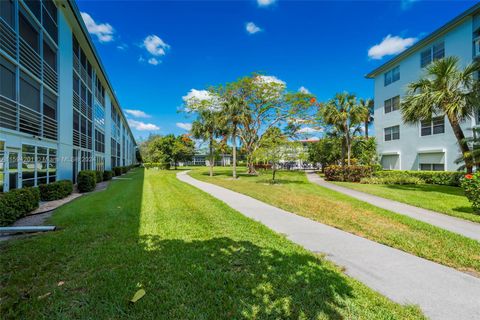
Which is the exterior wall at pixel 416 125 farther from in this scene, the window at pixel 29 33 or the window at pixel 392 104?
the window at pixel 29 33

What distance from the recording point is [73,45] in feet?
42.7

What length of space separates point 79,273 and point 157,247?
126cm

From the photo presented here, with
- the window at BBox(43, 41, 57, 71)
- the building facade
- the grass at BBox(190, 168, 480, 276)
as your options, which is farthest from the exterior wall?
the window at BBox(43, 41, 57, 71)

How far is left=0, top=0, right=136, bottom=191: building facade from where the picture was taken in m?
7.21

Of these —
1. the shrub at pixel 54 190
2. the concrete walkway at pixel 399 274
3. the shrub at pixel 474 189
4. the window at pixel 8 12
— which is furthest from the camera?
the shrub at pixel 54 190

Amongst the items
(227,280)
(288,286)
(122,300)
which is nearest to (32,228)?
(122,300)

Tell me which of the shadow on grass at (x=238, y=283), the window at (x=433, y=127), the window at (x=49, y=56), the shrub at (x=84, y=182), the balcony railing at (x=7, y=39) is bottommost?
the shadow on grass at (x=238, y=283)

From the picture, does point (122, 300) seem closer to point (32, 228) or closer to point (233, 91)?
point (32, 228)

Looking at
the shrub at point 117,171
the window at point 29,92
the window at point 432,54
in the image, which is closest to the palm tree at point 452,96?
the window at point 432,54

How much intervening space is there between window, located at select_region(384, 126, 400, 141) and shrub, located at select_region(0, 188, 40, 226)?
85.3 feet

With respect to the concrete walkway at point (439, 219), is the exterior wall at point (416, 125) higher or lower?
higher

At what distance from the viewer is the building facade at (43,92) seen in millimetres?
7207

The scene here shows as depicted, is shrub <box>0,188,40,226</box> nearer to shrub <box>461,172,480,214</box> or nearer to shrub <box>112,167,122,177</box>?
shrub <box>461,172,480,214</box>

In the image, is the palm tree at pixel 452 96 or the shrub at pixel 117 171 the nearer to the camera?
the palm tree at pixel 452 96
